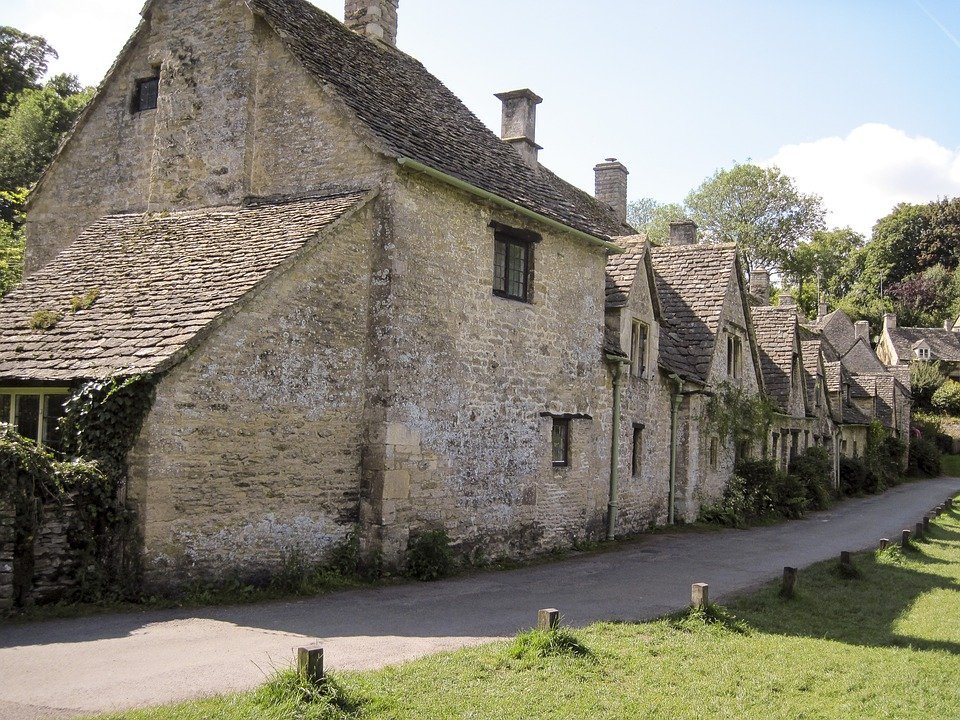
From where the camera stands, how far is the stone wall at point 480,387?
44.0ft

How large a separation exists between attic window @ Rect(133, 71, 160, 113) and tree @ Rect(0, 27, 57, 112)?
30749mm

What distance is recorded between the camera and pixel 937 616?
11.8 meters

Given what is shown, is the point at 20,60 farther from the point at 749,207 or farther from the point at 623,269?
the point at 749,207

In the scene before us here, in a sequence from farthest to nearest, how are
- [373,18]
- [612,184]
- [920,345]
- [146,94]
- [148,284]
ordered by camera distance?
1. [920,345]
2. [612,184]
3. [373,18]
4. [146,94]
5. [148,284]

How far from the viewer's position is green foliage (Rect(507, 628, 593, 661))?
837 cm

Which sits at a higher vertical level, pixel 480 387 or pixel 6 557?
pixel 480 387

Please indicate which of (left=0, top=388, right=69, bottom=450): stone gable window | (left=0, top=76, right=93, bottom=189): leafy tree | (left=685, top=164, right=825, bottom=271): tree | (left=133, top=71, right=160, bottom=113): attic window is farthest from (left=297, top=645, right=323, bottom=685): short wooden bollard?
(left=685, top=164, right=825, bottom=271): tree

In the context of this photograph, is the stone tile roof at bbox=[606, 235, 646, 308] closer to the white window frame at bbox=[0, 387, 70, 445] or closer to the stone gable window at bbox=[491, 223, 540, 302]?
the stone gable window at bbox=[491, 223, 540, 302]

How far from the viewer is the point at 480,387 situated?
15062 mm

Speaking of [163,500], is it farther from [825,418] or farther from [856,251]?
[856,251]

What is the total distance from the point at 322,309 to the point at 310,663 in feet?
22.2

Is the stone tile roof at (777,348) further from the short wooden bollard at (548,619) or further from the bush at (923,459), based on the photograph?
the bush at (923,459)

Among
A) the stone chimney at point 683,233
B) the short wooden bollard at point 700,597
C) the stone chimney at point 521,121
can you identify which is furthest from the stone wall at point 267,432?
the stone chimney at point 683,233

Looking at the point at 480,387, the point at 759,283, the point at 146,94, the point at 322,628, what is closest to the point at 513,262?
the point at 480,387
